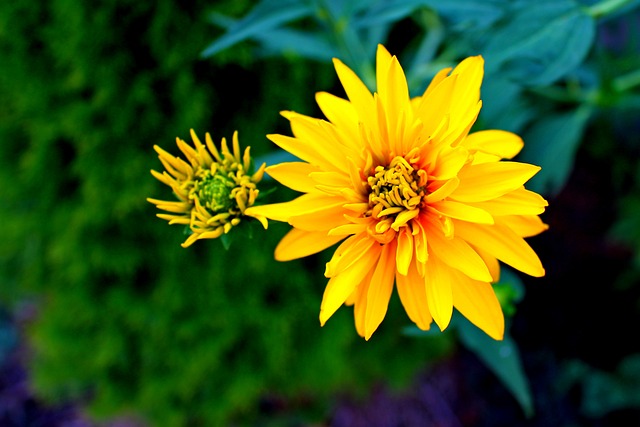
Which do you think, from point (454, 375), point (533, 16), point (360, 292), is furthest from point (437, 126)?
point (454, 375)

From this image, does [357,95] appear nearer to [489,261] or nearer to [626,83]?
[489,261]

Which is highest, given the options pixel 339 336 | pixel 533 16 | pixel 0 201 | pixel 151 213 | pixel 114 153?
pixel 0 201

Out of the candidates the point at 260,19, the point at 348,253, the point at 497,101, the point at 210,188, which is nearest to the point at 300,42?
the point at 260,19

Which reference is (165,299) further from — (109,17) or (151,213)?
(109,17)

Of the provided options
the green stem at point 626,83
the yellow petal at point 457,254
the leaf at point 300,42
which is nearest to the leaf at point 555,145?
the green stem at point 626,83

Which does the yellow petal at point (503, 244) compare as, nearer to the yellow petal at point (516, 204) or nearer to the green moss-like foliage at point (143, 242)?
the yellow petal at point (516, 204)
